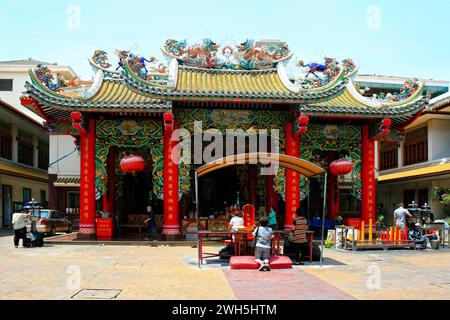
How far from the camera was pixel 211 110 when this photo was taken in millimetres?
18750

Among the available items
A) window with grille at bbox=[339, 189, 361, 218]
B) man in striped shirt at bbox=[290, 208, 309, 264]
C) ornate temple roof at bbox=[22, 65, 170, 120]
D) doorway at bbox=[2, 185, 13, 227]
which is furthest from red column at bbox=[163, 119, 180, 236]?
doorway at bbox=[2, 185, 13, 227]

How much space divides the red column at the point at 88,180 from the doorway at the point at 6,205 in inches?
541

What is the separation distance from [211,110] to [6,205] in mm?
17939

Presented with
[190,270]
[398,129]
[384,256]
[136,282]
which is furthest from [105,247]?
[398,129]

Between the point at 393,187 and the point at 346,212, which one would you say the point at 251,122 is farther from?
the point at 393,187

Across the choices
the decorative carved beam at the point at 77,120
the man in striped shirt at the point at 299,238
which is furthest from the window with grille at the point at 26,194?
the man in striped shirt at the point at 299,238

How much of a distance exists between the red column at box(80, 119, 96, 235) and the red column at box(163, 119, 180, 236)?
9.15 ft

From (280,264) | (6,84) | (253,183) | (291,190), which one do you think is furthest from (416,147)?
(6,84)

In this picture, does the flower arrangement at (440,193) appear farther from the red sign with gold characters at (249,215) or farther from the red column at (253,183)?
the red sign with gold characters at (249,215)

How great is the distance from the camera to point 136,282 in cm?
980

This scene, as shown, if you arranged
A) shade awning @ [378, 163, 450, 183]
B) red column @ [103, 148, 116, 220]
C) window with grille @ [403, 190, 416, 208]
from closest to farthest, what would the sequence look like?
red column @ [103, 148, 116, 220]
shade awning @ [378, 163, 450, 183]
window with grille @ [403, 190, 416, 208]

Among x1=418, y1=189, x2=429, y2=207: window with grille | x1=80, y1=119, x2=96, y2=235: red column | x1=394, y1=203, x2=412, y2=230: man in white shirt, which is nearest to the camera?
x1=394, y1=203, x2=412, y2=230: man in white shirt

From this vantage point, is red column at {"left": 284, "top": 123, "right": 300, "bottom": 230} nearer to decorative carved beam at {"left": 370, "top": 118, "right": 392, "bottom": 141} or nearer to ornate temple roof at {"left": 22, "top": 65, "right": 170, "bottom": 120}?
decorative carved beam at {"left": 370, "top": 118, "right": 392, "bottom": 141}

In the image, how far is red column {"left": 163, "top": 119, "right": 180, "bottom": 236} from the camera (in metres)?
18.2
